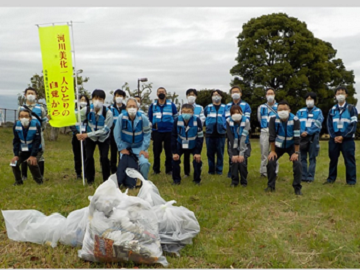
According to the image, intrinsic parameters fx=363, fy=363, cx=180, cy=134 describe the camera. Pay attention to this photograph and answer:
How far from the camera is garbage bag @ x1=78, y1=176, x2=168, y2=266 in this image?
11.9 feet

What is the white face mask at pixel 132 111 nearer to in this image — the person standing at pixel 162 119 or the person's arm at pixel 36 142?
the person standing at pixel 162 119

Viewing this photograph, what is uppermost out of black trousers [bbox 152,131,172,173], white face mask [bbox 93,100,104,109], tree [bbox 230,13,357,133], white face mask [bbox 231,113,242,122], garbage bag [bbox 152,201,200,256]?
tree [bbox 230,13,357,133]

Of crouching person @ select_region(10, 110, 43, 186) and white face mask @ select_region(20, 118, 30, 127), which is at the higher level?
white face mask @ select_region(20, 118, 30, 127)

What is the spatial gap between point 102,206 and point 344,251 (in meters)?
2.78

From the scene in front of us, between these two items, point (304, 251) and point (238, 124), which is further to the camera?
point (238, 124)

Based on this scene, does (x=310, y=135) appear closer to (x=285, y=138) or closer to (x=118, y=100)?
(x=285, y=138)

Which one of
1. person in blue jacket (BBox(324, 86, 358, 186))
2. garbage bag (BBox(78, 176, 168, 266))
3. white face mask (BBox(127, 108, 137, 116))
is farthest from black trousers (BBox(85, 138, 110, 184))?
person in blue jacket (BBox(324, 86, 358, 186))

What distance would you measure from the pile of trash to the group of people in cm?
264

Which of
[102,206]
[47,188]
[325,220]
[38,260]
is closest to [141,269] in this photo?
[102,206]

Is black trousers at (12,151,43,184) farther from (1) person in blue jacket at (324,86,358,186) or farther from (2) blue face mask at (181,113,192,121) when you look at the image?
(1) person in blue jacket at (324,86,358,186)

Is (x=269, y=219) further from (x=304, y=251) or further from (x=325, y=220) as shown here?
(x=304, y=251)

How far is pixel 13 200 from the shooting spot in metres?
6.18

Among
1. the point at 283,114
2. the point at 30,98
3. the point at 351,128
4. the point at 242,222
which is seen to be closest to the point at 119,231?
the point at 242,222

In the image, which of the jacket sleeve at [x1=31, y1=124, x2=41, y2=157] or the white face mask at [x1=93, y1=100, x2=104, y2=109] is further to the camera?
the white face mask at [x1=93, y1=100, x2=104, y2=109]
